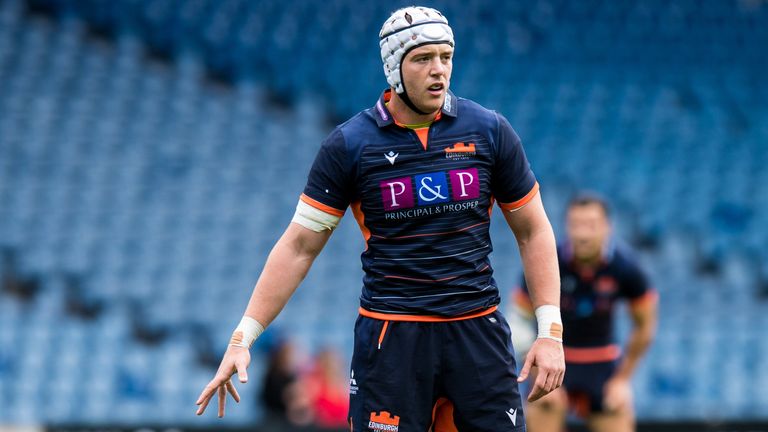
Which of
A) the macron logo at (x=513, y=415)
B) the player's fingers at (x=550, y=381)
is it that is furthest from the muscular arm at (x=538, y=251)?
the macron logo at (x=513, y=415)

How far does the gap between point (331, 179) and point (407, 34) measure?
615 millimetres

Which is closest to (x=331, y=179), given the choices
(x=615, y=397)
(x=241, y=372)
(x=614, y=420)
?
(x=241, y=372)

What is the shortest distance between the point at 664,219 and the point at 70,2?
758 cm

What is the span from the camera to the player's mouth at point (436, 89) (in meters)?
4.45

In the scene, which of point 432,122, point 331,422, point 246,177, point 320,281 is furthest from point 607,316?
point 246,177

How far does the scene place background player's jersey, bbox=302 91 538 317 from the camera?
4492 millimetres

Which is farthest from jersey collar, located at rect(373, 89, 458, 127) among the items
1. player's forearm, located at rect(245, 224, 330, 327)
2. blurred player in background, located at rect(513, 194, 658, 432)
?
blurred player in background, located at rect(513, 194, 658, 432)

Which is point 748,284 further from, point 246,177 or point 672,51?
point 246,177

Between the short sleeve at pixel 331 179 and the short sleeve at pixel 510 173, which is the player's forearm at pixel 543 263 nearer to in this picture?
the short sleeve at pixel 510 173

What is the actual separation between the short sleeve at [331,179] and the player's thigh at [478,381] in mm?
642

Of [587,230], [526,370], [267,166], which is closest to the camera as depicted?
[526,370]

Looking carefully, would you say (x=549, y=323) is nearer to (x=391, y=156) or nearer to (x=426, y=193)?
(x=426, y=193)

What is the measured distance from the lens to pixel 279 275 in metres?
4.64

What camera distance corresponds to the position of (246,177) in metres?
13.4
